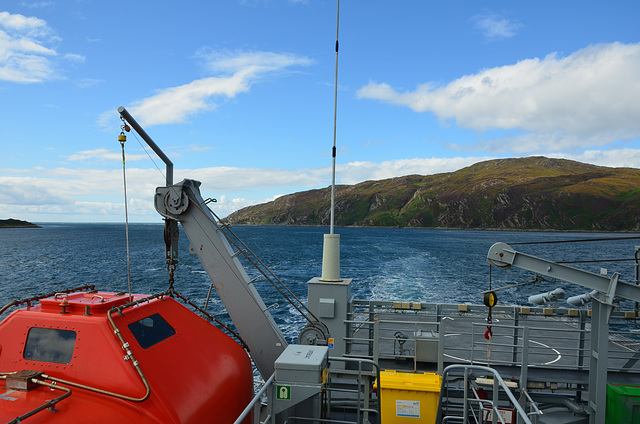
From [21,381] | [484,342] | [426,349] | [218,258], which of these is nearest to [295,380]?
[218,258]

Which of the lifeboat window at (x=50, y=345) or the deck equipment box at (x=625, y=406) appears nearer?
the lifeboat window at (x=50, y=345)

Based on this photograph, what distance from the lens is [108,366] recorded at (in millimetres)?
5711

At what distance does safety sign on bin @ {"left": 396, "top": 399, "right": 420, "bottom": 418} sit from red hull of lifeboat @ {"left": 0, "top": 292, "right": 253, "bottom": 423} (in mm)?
3094

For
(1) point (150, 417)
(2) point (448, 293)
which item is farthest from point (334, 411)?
(2) point (448, 293)

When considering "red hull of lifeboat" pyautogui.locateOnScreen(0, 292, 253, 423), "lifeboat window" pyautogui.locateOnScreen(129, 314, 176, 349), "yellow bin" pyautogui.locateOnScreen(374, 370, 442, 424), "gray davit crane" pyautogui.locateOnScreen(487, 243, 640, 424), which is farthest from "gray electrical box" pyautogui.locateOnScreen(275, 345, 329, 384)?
"gray davit crane" pyautogui.locateOnScreen(487, 243, 640, 424)

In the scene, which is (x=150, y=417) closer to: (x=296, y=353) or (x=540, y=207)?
(x=296, y=353)

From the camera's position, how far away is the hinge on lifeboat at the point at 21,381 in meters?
5.57

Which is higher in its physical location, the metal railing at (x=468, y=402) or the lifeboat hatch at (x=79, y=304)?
the lifeboat hatch at (x=79, y=304)

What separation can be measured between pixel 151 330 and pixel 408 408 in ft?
16.2

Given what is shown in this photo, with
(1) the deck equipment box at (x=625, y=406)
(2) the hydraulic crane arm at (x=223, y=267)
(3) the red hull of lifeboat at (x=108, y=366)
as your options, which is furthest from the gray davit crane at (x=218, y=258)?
(1) the deck equipment box at (x=625, y=406)

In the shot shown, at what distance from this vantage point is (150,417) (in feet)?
18.0

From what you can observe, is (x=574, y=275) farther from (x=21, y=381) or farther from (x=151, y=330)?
(x=21, y=381)

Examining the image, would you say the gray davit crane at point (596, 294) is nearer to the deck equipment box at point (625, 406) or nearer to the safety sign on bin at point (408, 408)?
the deck equipment box at point (625, 406)

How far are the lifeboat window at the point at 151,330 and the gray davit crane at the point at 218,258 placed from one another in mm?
1310
